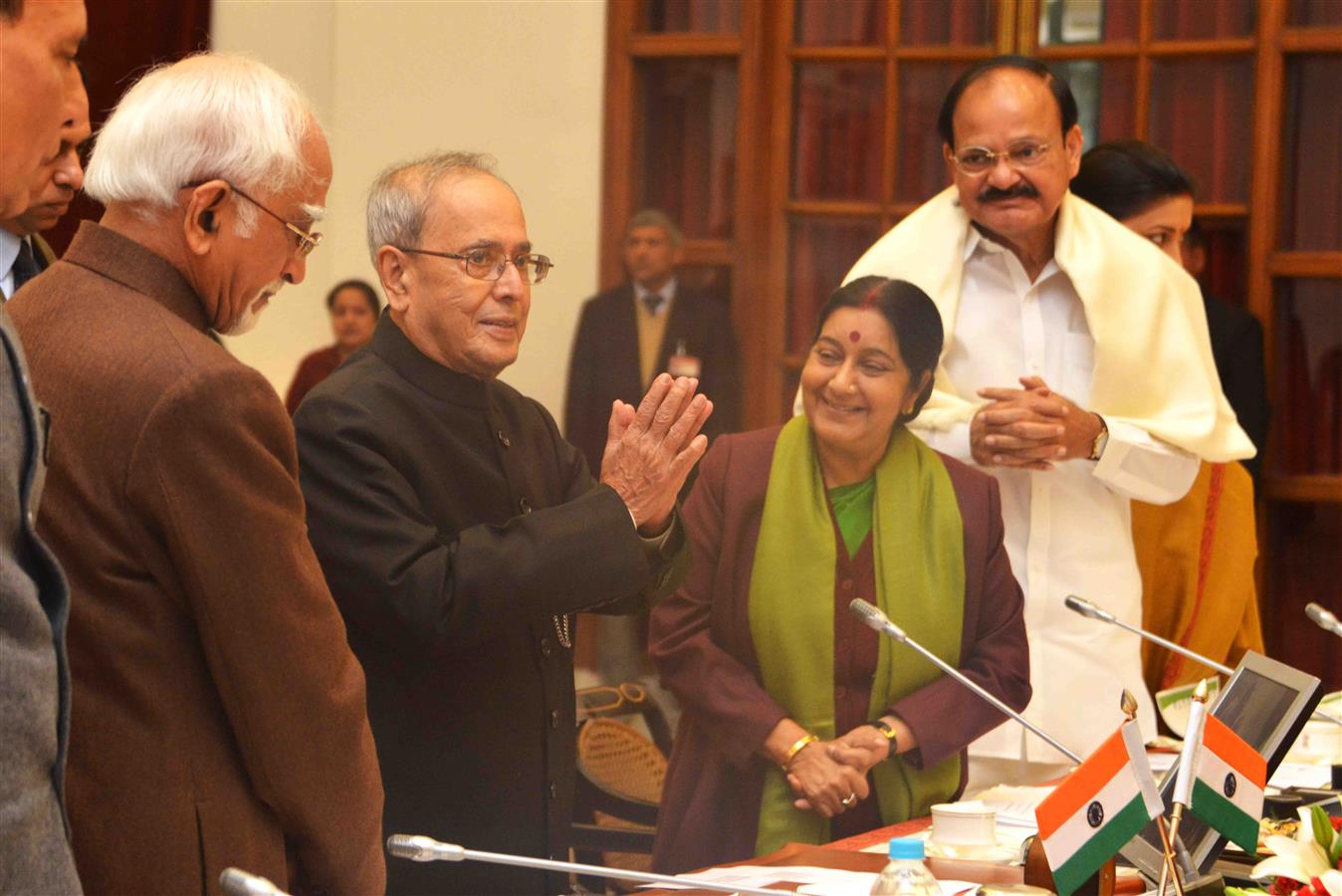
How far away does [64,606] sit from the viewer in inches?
50.8

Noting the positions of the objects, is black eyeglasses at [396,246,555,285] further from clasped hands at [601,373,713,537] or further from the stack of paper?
the stack of paper

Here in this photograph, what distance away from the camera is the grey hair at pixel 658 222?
3211 millimetres

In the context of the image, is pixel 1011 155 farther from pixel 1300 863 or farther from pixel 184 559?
pixel 184 559

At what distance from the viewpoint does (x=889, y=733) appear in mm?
2605

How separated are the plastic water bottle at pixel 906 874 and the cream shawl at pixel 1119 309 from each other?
134 centimetres

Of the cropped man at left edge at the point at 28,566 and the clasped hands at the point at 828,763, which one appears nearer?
the cropped man at left edge at the point at 28,566

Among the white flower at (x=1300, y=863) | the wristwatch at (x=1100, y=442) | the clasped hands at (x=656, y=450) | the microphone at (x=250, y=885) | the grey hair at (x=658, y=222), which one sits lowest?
the white flower at (x=1300, y=863)

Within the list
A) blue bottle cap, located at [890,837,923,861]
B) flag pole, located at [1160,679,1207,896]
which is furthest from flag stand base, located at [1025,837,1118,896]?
blue bottle cap, located at [890,837,923,861]

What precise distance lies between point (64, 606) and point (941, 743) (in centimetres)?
163

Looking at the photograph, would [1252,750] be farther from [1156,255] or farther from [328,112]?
[328,112]

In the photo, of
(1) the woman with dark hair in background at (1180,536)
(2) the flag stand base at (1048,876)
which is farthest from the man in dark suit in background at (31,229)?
(1) the woman with dark hair in background at (1180,536)

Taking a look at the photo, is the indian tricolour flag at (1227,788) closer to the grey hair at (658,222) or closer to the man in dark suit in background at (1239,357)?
the grey hair at (658,222)

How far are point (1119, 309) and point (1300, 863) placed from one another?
139 cm

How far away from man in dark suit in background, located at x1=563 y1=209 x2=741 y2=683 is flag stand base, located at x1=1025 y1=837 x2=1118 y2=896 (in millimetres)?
900
